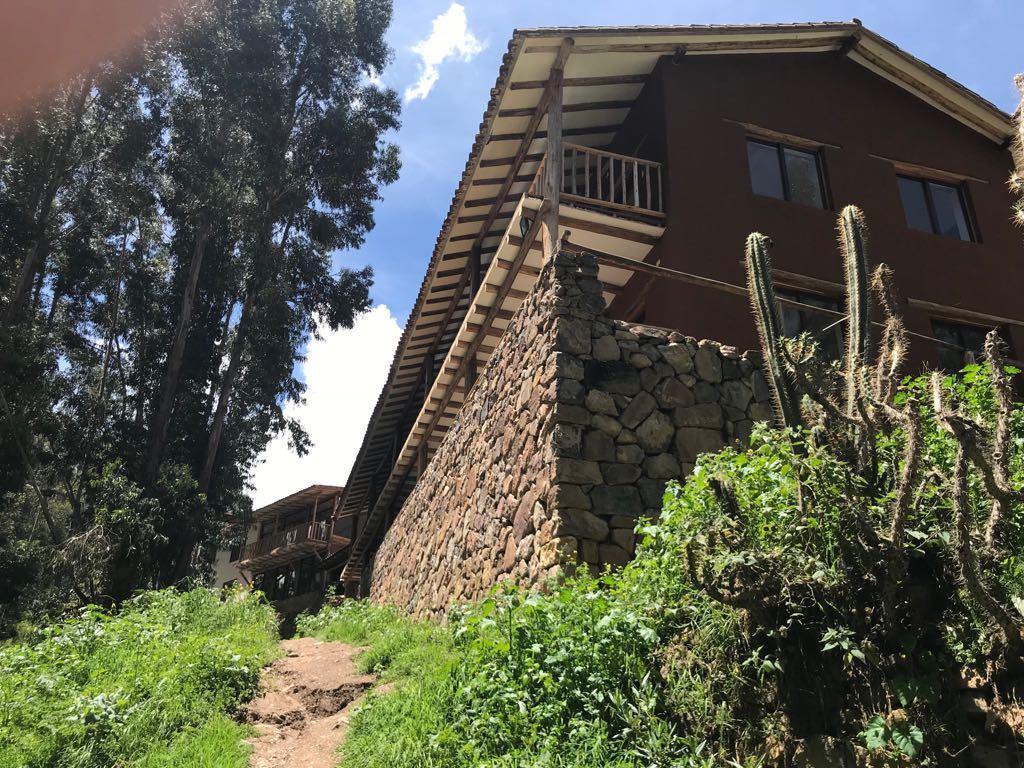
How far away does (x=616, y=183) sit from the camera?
1134 centimetres

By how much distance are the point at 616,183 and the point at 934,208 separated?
5336 millimetres

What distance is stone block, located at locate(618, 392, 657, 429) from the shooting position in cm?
659

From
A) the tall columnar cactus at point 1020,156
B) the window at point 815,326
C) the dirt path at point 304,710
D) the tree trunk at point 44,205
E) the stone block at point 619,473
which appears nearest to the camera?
the tall columnar cactus at point 1020,156

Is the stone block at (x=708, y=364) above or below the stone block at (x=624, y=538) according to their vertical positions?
above

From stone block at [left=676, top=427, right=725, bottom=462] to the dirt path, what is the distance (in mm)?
3611

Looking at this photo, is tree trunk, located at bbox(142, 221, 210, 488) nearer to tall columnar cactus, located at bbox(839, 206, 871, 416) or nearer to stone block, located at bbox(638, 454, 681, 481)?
stone block, located at bbox(638, 454, 681, 481)

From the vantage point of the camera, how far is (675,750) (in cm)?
348

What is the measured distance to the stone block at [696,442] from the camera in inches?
262

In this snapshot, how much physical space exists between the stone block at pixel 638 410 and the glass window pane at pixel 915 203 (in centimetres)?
739

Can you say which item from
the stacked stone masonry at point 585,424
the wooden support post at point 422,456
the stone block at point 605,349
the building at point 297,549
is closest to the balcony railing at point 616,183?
the stacked stone masonry at point 585,424

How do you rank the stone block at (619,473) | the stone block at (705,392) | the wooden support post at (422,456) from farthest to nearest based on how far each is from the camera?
the wooden support post at (422,456) → the stone block at (705,392) → the stone block at (619,473)

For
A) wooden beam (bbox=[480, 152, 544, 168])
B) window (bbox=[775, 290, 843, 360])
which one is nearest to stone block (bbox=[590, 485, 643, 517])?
Answer: window (bbox=[775, 290, 843, 360])

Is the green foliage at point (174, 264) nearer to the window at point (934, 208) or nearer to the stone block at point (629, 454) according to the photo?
the stone block at point (629, 454)

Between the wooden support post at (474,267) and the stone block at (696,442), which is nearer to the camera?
the stone block at (696,442)
